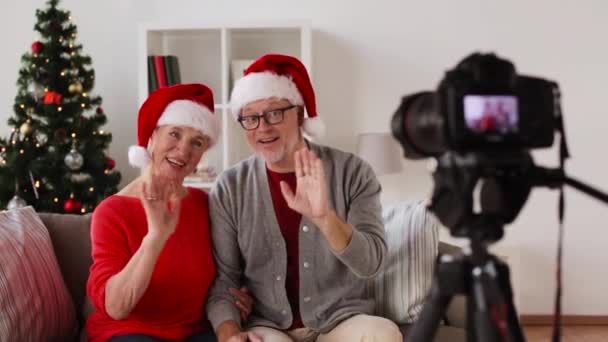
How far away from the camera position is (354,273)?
1.75 meters

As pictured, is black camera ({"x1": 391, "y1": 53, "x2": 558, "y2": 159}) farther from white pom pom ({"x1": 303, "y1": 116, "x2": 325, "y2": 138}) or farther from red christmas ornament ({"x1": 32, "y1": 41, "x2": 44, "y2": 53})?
red christmas ornament ({"x1": 32, "y1": 41, "x2": 44, "y2": 53})

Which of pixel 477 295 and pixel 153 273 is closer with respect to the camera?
pixel 477 295

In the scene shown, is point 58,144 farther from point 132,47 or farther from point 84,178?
point 132,47

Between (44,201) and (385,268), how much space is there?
2.03 metres

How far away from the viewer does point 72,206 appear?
3.29 metres

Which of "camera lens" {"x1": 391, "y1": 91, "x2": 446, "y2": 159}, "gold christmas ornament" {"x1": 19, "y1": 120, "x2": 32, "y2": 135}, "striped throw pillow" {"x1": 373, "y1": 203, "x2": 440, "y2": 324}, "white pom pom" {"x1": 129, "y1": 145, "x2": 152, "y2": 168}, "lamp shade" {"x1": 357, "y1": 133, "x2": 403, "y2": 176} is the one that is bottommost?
"striped throw pillow" {"x1": 373, "y1": 203, "x2": 440, "y2": 324}

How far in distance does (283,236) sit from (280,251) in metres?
0.05

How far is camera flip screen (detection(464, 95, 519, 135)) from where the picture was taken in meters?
0.78

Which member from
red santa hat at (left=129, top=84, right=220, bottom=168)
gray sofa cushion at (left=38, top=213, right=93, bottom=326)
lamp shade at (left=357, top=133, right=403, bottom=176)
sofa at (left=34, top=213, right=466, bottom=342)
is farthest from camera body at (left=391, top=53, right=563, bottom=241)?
lamp shade at (left=357, top=133, right=403, bottom=176)

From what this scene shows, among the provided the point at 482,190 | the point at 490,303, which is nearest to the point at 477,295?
the point at 490,303

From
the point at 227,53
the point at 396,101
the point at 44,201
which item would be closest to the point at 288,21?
the point at 227,53

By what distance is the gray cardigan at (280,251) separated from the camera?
1806 millimetres

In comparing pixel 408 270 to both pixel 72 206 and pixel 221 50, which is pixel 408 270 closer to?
pixel 72 206

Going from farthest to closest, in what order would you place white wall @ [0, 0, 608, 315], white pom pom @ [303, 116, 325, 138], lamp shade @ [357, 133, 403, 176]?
white wall @ [0, 0, 608, 315]
lamp shade @ [357, 133, 403, 176]
white pom pom @ [303, 116, 325, 138]
